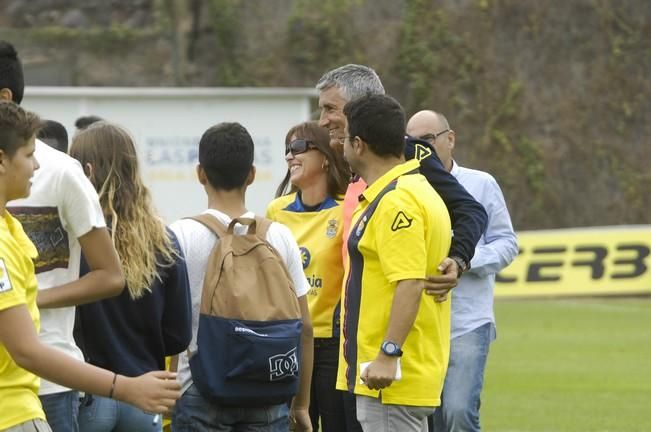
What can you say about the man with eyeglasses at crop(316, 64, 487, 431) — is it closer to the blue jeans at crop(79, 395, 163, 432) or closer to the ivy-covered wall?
the blue jeans at crop(79, 395, 163, 432)

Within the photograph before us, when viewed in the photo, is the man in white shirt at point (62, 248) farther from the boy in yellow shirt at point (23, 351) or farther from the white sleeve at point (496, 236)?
the white sleeve at point (496, 236)

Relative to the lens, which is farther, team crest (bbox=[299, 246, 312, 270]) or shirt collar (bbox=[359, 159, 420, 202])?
team crest (bbox=[299, 246, 312, 270])

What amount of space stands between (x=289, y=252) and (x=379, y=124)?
684 mm

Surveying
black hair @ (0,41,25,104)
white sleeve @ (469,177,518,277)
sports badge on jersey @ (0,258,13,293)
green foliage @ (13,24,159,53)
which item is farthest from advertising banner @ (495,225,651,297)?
sports badge on jersey @ (0,258,13,293)

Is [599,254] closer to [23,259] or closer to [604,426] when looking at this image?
[604,426]

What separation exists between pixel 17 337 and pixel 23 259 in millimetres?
267

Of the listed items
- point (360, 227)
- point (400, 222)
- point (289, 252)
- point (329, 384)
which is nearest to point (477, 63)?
point (329, 384)

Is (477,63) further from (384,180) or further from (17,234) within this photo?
(17,234)

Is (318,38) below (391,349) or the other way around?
below

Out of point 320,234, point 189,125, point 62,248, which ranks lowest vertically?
point 189,125

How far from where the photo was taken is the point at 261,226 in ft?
19.7

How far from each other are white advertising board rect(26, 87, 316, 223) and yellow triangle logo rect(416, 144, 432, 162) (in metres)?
16.8

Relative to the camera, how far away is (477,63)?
30.6 meters

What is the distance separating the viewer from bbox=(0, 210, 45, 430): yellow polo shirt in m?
4.27
